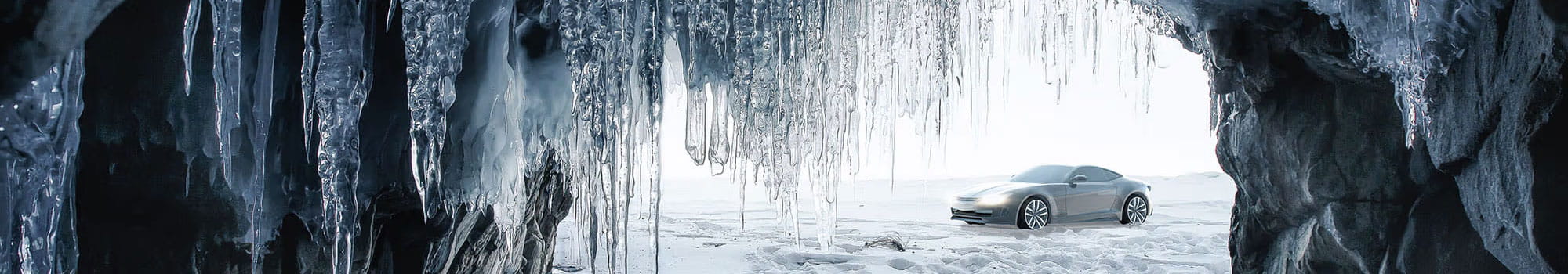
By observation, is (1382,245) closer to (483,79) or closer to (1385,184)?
(1385,184)

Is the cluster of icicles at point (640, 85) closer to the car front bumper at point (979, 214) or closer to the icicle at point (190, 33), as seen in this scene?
the icicle at point (190, 33)

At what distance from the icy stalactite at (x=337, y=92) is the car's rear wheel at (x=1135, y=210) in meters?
9.51

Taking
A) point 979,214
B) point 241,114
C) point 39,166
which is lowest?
point 979,214

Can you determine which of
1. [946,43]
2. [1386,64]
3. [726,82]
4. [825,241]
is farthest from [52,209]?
[825,241]

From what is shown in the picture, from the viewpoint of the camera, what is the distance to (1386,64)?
2852 mm

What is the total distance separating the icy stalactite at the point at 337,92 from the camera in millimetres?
2396

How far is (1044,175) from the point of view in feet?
33.9

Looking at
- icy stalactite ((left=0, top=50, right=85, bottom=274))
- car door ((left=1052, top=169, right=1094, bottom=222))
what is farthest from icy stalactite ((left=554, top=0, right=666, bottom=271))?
car door ((left=1052, top=169, right=1094, bottom=222))

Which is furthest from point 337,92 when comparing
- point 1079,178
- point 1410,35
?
point 1079,178

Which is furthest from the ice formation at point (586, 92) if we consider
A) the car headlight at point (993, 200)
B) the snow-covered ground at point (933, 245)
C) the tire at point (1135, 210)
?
the tire at point (1135, 210)

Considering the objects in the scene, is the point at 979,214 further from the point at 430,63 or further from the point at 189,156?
the point at 189,156

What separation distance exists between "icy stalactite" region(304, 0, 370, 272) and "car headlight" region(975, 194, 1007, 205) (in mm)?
7983

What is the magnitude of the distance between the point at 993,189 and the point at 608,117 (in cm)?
771

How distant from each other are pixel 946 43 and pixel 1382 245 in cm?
197
